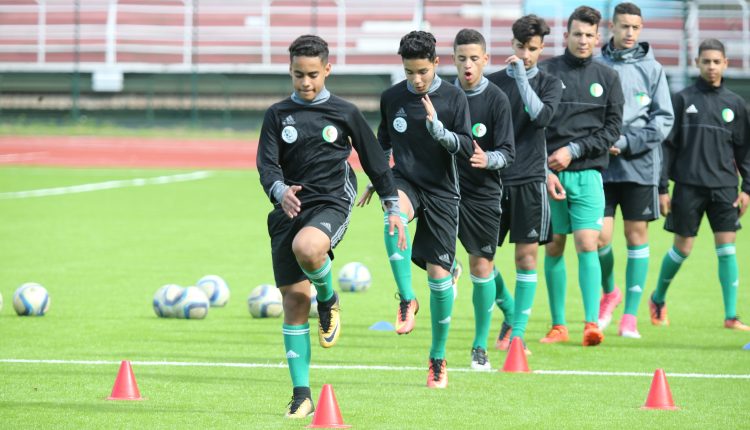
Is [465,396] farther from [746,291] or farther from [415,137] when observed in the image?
[746,291]

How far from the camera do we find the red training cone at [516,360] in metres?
8.38

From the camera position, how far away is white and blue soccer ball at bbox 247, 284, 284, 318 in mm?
10891

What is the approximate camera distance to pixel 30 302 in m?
10.7

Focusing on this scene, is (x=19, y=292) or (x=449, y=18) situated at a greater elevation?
(x=449, y=18)

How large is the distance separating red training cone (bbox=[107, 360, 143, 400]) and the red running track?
860 inches

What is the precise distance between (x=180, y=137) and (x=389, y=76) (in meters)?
5.72

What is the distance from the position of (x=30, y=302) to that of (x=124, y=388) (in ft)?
12.2

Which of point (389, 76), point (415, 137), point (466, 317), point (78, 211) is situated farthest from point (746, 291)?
point (389, 76)

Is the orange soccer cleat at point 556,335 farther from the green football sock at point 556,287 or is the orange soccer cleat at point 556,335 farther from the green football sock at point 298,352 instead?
the green football sock at point 298,352

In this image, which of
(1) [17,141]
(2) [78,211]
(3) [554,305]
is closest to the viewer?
(3) [554,305]

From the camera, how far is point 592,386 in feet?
26.0

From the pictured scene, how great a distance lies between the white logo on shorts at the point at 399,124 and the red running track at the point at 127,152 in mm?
20943

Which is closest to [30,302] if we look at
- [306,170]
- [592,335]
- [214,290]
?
[214,290]

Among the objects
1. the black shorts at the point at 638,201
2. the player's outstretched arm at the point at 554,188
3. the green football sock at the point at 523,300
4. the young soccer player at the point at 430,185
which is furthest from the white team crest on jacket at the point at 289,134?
the black shorts at the point at 638,201
